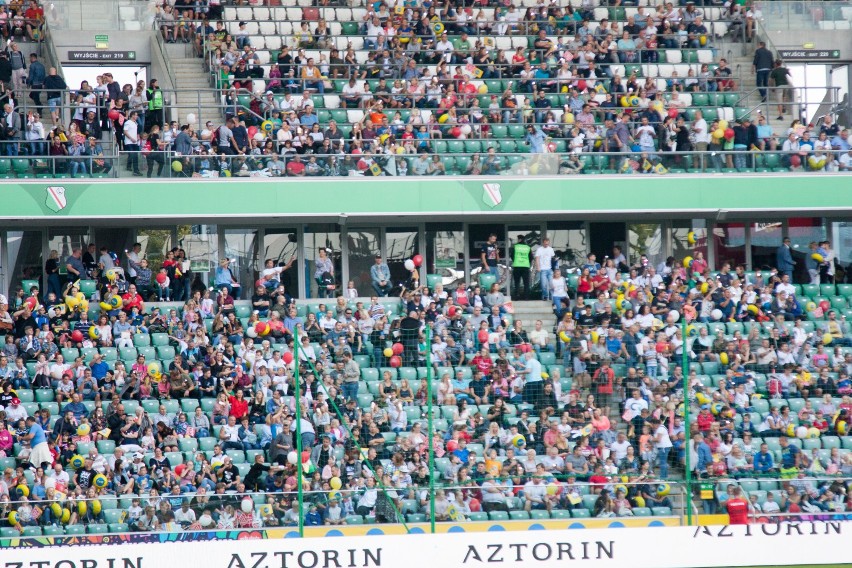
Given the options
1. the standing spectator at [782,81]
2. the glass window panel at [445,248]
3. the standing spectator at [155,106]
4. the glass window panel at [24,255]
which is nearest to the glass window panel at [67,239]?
the glass window panel at [24,255]

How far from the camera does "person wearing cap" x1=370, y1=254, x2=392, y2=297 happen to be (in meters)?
24.5

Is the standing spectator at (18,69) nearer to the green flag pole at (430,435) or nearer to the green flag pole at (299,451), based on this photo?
the green flag pole at (299,451)

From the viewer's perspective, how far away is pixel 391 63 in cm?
2592

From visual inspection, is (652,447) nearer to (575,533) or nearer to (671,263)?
(575,533)

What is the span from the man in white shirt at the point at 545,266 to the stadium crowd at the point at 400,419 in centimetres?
269

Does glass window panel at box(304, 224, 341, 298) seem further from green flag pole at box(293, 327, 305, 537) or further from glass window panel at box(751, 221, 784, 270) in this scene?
green flag pole at box(293, 327, 305, 537)

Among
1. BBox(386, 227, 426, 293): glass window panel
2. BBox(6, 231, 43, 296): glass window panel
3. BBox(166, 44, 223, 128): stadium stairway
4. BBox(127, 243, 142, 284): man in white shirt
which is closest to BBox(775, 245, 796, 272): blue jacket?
Result: BBox(386, 227, 426, 293): glass window panel

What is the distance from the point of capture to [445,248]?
25750mm

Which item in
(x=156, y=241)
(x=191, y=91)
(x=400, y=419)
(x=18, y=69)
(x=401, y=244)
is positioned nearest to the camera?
(x=400, y=419)

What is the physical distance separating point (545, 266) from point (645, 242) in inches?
103

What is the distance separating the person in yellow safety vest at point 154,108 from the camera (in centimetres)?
2339

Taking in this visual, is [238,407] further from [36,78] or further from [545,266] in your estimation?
[36,78]

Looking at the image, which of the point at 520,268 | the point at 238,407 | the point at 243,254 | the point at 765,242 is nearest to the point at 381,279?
the point at 520,268

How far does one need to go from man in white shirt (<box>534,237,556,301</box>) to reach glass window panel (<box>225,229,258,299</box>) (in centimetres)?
514
